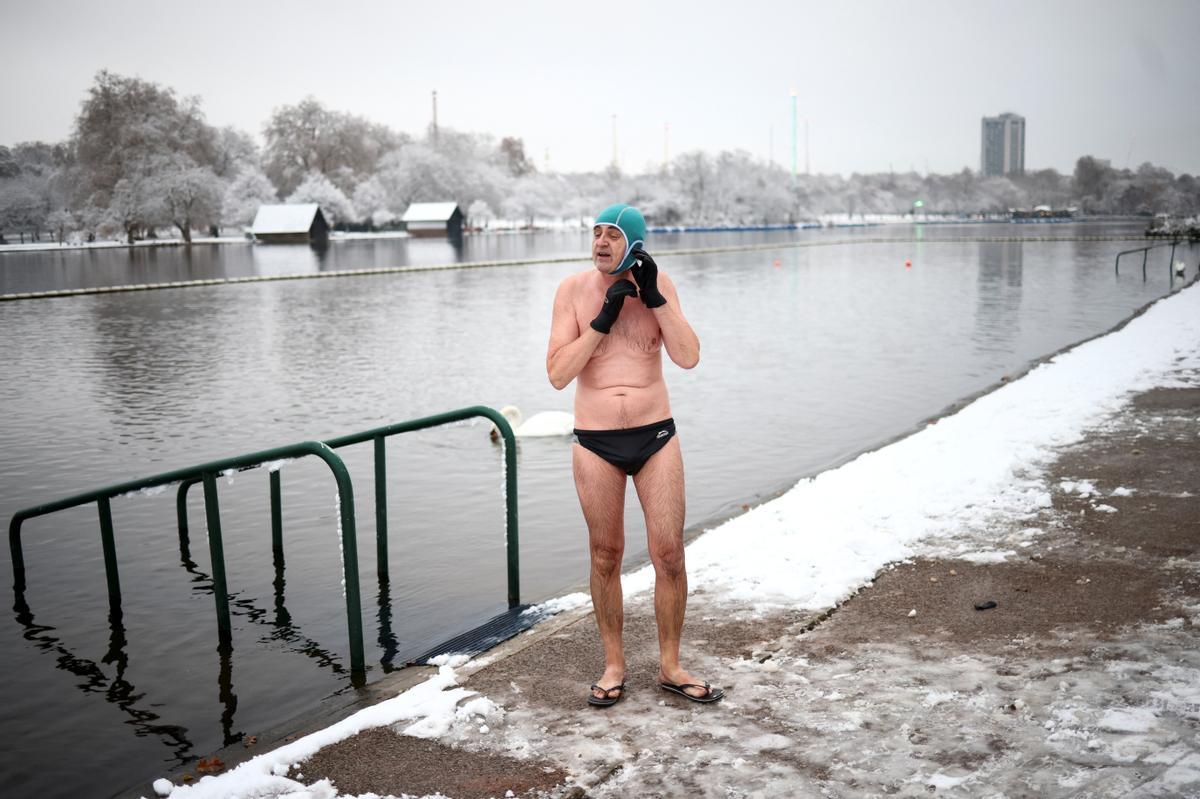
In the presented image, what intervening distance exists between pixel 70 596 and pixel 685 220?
149 m

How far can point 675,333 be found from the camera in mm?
4449

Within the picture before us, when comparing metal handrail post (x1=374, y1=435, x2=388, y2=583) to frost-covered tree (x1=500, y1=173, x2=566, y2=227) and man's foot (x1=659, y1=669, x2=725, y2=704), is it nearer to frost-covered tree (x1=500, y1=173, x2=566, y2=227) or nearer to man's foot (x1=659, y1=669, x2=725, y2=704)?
man's foot (x1=659, y1=669, x2=725, y2=704)

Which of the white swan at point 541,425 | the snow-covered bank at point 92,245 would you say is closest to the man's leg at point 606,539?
the white swan at point 541,425

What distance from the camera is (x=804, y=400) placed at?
15.3 meters

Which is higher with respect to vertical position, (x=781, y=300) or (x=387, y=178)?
(x=387, y=178)

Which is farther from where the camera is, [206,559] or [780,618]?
[206,559]

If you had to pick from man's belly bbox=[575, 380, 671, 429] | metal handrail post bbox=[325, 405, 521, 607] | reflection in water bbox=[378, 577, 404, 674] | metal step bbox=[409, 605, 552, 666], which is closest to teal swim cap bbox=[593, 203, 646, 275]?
man's belly bbox=[575, 380, 671, 429]

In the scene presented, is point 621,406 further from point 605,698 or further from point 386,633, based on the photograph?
point 386,633

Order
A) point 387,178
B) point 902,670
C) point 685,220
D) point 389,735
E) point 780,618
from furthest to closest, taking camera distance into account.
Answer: point 685,220 < point 387,178 < point 780,618 < point 902,670 < point 389,735

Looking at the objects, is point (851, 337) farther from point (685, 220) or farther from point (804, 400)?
point (685, 220)

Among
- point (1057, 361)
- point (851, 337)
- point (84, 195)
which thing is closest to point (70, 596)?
point (1057, 361)

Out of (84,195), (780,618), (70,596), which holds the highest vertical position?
(84,195)

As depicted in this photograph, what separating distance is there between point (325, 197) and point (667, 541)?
375 ft

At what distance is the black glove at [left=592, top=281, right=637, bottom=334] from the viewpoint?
14.0ft
